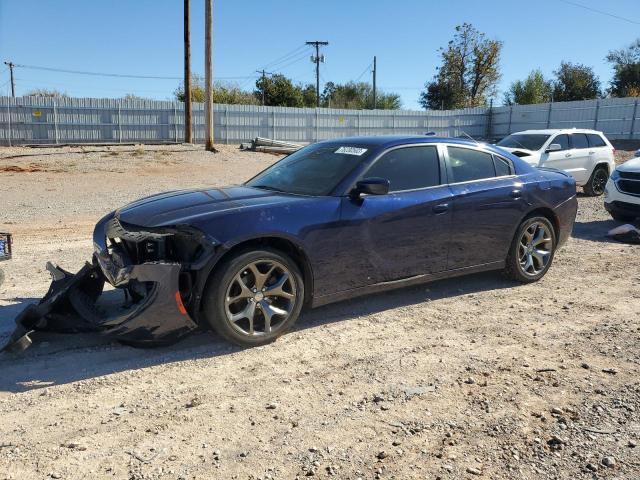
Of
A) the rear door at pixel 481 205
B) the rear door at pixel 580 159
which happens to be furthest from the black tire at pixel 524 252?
the rear door at pixel 580 159

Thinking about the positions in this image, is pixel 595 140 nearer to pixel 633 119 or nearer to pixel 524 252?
pixel 524 252

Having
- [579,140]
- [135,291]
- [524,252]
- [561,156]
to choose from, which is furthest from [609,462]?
[579,140]

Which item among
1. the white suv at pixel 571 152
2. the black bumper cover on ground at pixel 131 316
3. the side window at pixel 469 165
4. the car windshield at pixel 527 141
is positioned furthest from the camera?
the car windshield at pixel 527 141

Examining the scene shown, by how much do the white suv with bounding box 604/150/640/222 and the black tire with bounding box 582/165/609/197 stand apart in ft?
13.4

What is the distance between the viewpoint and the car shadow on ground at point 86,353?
3.86 metres

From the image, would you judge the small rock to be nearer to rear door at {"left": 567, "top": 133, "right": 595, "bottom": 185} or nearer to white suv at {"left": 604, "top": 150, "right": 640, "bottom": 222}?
white suv at {"left": 604, "top": 150, "right": 640, "bottom": 222}

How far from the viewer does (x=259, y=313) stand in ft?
14.6

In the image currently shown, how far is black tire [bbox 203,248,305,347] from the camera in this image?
4164mm

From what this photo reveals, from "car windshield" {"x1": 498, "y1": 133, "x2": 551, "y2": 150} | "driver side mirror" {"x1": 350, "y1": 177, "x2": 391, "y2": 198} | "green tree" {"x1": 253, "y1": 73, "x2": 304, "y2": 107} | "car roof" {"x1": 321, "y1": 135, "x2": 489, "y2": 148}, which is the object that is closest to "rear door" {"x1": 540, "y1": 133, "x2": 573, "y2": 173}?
"car windshield" {"x1": 498, "y1": 133, "x2": 551, "y2": 150}

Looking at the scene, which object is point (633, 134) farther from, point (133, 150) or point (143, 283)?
point (143, 283)

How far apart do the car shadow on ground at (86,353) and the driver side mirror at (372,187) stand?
1.15m

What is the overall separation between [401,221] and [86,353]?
2796mm

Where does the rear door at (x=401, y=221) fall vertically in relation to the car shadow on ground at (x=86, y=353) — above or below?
above

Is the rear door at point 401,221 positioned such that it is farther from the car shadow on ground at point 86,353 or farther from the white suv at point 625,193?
the white suv at point 625,193
